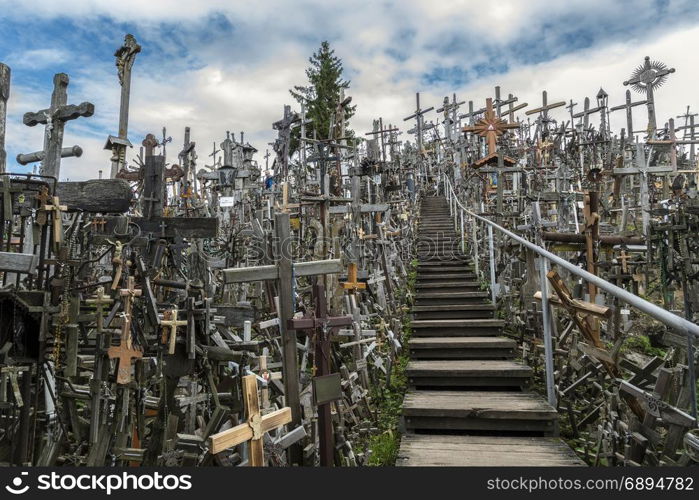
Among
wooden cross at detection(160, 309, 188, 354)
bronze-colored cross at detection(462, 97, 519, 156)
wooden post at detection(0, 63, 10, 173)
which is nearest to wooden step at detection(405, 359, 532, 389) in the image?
wooden cross at detection(160, 309, 188, 354)

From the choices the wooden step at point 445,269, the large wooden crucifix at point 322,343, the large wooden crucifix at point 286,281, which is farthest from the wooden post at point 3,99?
the wooden step at point 445,269

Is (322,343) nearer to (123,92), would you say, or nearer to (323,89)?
(123,92)

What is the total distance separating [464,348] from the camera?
607 cm

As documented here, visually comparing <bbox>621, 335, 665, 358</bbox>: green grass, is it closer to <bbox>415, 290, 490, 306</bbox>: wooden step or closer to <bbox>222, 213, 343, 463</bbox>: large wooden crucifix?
<bbox>415, 290, 490, 306</bbox>: wooden step

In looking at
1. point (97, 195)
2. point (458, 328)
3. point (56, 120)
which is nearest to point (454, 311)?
point (458, 328)

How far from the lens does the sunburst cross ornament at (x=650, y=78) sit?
1848 centimetres

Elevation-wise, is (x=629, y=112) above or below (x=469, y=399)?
above

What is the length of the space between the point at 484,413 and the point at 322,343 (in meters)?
1.94

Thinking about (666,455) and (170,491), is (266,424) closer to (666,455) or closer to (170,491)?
(170,491)

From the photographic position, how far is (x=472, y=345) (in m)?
6.00

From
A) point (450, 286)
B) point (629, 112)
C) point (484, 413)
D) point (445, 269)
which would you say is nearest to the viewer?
point (484, 413)

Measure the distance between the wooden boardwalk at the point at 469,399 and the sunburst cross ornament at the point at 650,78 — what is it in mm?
16783

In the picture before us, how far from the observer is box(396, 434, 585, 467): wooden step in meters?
3.65

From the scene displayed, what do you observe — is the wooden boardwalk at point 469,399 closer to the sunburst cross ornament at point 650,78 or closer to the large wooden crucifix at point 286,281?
the large wooden crucifix at point 286,281
